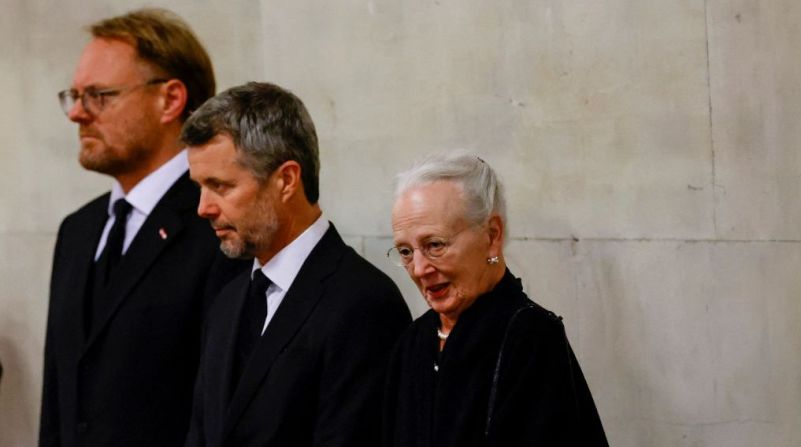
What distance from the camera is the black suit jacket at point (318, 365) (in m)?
3.46

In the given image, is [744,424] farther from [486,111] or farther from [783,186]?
[486,111]

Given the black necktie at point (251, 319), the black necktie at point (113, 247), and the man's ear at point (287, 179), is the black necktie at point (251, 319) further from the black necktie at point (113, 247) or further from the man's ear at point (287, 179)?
the black necktie at point (113, 247)

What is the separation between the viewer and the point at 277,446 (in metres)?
3.50

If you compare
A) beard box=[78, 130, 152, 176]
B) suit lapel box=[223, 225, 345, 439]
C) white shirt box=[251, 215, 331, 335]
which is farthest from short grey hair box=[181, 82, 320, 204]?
beard box=[78, 130, 152, 176]

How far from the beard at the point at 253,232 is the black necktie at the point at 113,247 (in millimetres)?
723

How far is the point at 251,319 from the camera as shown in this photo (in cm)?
377

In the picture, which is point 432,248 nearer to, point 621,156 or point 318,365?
point 318,365

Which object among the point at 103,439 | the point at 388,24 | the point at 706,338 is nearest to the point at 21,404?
the point at 103,439

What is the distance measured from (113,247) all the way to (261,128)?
34.0 inches

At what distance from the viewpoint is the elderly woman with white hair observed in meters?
3.03

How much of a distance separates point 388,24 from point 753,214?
1447 millimetres

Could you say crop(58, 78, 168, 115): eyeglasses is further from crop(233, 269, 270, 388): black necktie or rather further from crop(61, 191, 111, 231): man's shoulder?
crop(233, 269, 270, 388): black necktie

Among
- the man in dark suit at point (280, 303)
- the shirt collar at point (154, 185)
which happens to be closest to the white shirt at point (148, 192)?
the shirt collar at point (154, 185)

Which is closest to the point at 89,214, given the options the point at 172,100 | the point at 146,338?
the point at 172,100
